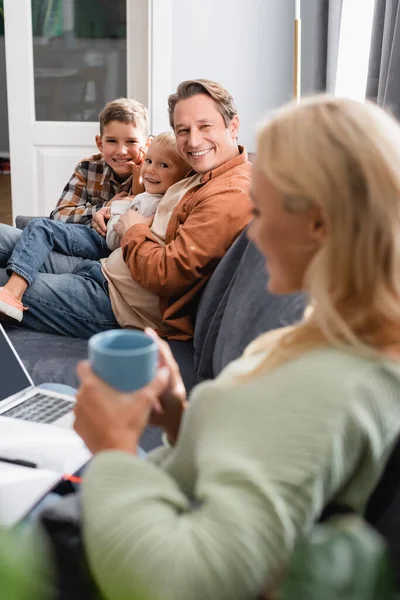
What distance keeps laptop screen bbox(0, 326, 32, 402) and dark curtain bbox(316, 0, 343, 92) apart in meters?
2.40

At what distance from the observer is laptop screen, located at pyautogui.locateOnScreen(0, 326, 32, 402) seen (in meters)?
1.48

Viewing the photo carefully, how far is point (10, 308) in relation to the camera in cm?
221

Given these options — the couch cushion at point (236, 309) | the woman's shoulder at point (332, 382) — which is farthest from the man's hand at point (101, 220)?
the woman's shoulder at point (332, 382)

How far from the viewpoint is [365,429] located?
0.64 metres

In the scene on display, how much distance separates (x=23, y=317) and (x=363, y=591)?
2.15m

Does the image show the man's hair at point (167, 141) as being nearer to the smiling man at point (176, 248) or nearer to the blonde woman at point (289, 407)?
the smiling man at point (176, 248)

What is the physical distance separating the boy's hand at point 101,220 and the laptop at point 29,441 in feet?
4.02

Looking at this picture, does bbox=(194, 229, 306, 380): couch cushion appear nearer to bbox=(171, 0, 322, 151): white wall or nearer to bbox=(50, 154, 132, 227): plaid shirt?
bbox=(50, 154, 132, 227): plaid shirt

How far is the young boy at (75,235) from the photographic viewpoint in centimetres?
235

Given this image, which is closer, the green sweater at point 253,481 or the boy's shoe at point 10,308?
the green sweater at point 253,481

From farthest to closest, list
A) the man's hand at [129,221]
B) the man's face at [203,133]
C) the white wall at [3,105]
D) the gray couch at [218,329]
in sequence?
the white wall at [3,105] < the man's hand at [129,221] < the man's face at [203,133] < the gray couch at [218,329]

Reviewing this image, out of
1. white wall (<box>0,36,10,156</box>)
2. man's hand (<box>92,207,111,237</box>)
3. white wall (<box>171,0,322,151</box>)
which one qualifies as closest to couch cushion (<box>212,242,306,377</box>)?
man's hand (<box>92,207,111,237</box>)

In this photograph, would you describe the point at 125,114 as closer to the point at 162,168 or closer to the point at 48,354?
the point at 162,168

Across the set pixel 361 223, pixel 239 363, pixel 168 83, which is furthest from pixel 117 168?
pixel 361 223
